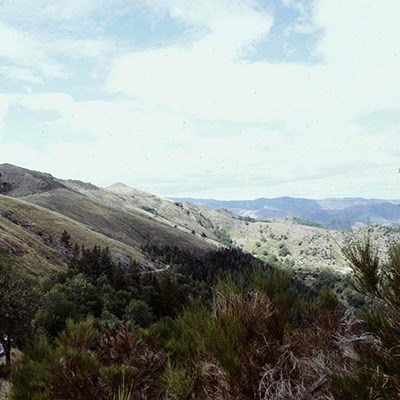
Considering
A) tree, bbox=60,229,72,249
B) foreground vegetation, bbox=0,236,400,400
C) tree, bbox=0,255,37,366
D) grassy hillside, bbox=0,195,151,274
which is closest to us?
foreground vegetation, bbox=0,236,400,400

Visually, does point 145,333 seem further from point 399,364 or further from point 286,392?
point 399,364

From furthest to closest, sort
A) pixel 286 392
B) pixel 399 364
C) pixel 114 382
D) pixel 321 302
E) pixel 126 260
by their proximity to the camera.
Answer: pixel 126 260, pixel 321 302, pixel 114 382, pixel 286 392, pixel 399 364

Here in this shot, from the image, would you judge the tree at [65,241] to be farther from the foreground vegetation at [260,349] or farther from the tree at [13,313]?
the foreground vegetation at [260,349]

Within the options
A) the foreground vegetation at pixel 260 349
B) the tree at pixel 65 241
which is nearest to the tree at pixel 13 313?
the foreground vegetation at pixel 260 349

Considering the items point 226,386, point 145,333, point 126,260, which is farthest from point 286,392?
point 126,260

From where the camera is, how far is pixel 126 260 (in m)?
121

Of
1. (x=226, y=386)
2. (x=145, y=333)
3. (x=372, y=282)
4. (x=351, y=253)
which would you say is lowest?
(x=145, y=333)

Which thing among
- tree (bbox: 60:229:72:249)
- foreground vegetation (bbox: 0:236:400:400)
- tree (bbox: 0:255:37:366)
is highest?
foreground vegetation (bbox: 0:236:400:400)

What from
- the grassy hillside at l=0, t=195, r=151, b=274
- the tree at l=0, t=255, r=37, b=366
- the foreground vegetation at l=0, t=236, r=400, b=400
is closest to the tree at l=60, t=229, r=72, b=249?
the grassy hillside at l=0, t=195, r=151, b=274

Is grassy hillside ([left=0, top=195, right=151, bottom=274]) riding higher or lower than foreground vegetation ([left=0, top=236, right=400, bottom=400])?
lower

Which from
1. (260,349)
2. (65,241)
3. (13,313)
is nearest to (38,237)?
(65,241)

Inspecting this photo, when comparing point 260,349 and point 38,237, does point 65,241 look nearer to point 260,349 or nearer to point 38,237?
point 38,237

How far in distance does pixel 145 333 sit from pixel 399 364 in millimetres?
7822

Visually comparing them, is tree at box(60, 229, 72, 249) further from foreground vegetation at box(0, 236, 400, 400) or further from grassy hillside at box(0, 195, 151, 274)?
foreground vegetation at box(0, 236, 400, 400)
